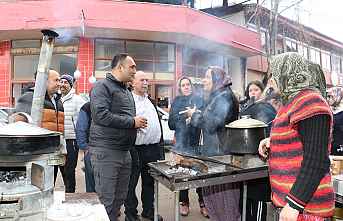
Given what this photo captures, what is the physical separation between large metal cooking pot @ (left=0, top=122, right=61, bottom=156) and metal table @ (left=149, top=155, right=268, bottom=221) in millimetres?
1062

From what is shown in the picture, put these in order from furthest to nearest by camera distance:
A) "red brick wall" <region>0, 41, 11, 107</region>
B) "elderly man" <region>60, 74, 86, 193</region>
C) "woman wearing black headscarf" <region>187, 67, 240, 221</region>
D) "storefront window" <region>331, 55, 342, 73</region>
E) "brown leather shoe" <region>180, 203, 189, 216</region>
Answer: "storefront window" <region>331, 55, 342, 73</region> < "red brick wall" <region>0, 41, 11, 107</region> < "elderly man" <region>60, 74, 86, 193</region> < "brown leather shoe" <region>180, 203, 189, 216</region> < "woman wearing black headscarf" <region>187, 67, 240, 221</region>

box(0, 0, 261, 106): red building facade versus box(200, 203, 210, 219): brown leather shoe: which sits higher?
box(0, 0, 261, 106): red building facade

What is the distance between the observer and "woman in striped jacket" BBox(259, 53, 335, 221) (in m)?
1.82

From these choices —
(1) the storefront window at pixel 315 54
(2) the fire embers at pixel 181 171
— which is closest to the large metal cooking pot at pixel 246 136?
(2) the fire embers at pixel 181 171

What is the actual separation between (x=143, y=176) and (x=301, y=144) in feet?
9.84

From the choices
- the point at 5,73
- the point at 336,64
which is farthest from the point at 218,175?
the point at 336,64

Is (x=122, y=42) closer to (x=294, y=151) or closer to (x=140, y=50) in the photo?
(x=140, y=50)

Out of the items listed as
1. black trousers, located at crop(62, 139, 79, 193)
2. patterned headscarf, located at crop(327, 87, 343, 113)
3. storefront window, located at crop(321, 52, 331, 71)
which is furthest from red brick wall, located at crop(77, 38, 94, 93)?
storefront window, located at crop(321, 52, 331, 71)

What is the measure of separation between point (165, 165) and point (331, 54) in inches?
1050

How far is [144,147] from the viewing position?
451cm

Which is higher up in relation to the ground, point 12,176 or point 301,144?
point 301,144

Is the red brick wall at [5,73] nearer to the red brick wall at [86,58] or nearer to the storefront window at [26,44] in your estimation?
the storefront window at [26,44]

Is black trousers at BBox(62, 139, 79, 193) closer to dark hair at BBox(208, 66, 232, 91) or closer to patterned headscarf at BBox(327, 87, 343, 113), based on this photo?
dark hair at BBox(208, 66, 232, 91)

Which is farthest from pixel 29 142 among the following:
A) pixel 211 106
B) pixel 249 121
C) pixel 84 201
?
pixel 211 106
